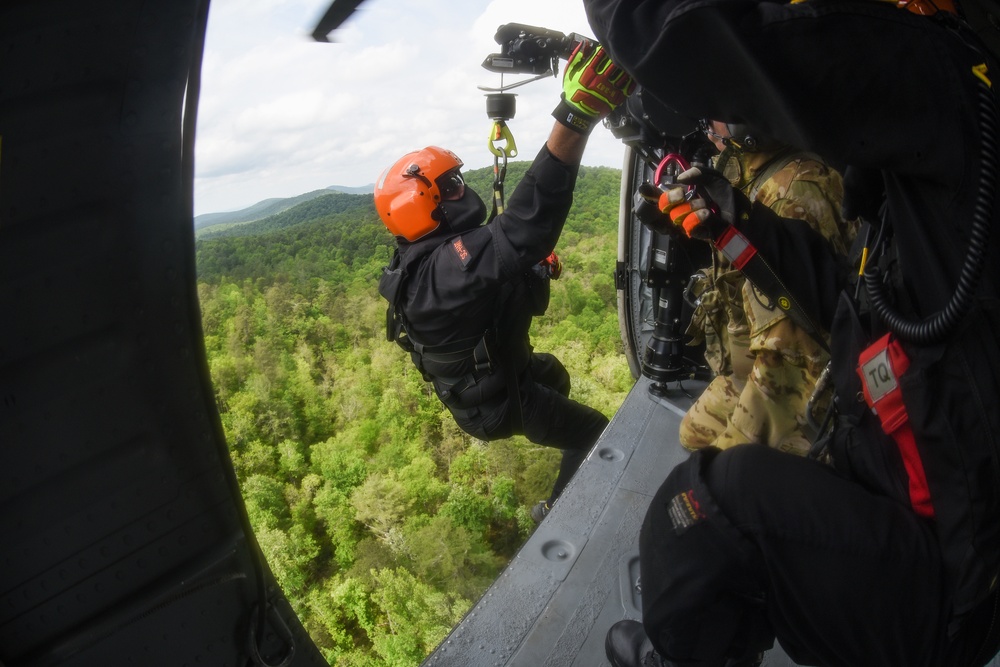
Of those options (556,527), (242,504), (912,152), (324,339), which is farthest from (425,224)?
(324,339)

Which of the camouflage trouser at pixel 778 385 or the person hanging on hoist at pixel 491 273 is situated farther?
the person hanging on hoist at pixel 491 273

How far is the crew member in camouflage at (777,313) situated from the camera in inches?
65.2

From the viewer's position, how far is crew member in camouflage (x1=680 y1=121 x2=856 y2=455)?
1.66 m

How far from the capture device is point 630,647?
1734 mm

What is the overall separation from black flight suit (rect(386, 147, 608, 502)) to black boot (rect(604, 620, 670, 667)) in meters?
1.52

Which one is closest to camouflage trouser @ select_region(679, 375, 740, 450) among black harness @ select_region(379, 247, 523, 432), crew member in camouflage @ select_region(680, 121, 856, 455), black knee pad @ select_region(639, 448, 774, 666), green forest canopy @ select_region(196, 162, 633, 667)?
crew member in camouflage @ select_region(680, 121, 856, 455)

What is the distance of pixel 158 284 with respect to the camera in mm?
871

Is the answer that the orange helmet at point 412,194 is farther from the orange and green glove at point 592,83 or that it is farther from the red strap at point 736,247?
the red strap at point 736,247

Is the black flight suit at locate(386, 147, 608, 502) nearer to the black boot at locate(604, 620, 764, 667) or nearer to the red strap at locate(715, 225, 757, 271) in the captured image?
→ the red strap at locate(715, 225, 757, 271)

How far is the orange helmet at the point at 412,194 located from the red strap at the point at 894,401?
8.05 feet

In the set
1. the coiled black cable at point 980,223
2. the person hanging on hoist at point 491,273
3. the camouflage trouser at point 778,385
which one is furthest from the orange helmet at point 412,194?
the coiled black cable at point 980,223

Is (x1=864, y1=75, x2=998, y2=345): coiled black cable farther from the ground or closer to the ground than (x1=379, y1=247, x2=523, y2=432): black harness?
farther from the ground

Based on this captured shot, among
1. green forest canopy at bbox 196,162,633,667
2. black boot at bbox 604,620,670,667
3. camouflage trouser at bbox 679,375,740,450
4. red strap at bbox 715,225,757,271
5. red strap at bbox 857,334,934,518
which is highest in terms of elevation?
red strap at bbox 715,225,757,271

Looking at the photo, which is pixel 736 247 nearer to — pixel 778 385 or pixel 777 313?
pixel 777 313
